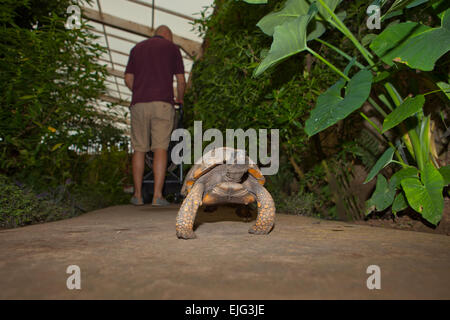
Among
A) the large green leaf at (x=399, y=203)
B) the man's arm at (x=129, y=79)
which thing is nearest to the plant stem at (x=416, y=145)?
the large green leaf at (x=399, y=203)

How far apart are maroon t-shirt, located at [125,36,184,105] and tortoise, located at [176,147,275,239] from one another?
85.0 inches

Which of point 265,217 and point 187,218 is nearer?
point 187,218

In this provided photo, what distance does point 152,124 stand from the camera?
4168 mm

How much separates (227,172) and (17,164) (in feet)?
8.30

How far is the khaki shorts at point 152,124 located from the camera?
4.12 meters

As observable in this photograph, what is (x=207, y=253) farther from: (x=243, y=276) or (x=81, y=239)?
(x=81, y=239)

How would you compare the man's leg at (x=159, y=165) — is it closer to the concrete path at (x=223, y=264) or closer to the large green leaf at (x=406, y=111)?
the concrete path at (x=223, y=264)

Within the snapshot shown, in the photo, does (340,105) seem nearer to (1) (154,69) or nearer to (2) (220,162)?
(2) (220,162)

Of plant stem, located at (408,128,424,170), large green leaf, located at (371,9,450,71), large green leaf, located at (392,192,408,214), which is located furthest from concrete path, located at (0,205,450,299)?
large green leaf, located at (371,9,450,71)

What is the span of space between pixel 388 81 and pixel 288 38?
0.86m

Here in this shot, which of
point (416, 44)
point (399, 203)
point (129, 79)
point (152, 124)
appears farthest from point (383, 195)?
point (129, 79)

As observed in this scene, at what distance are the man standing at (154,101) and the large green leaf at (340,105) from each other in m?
2.67

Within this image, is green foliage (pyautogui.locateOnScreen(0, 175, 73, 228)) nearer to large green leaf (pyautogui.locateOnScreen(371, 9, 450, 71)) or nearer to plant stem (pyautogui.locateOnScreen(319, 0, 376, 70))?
plant stem (pyautogui.locateOnScreen(319, 0, 376, 70))
